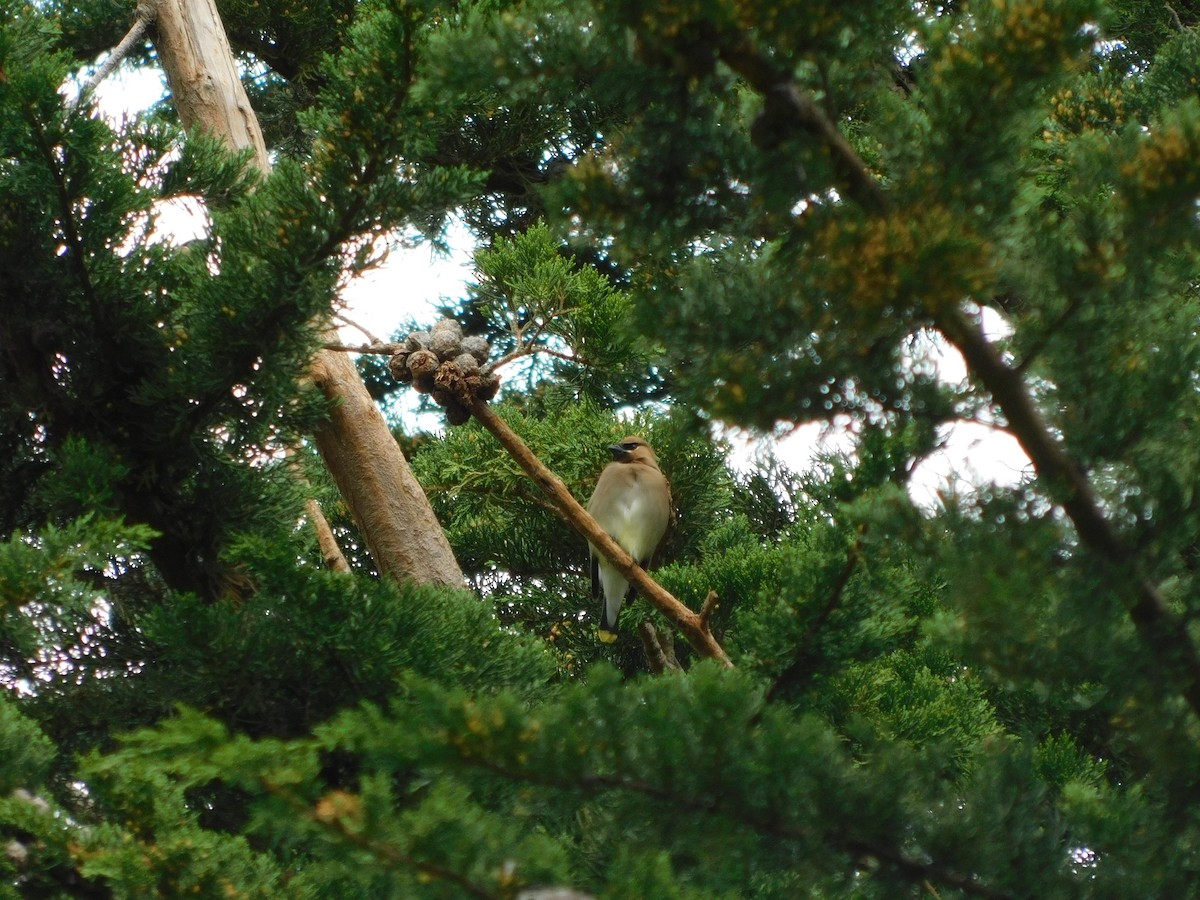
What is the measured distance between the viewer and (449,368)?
2.74 meters

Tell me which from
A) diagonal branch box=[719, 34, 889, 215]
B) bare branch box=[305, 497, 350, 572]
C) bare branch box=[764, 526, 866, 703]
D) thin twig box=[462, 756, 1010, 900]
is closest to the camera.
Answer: thin twig box=[462, 756, 1010, 900]

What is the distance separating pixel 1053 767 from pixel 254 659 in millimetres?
1536

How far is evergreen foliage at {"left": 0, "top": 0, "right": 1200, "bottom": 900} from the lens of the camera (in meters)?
1.52

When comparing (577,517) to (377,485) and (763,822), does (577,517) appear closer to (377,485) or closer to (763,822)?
(377,485)

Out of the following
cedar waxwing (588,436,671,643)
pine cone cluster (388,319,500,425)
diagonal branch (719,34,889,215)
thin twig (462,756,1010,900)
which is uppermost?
cedar waxwing (588,436,671,643)

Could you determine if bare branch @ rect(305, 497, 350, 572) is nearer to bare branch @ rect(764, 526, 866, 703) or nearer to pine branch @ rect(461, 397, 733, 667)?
pine branch @ rect(461, 397, 733, 667)

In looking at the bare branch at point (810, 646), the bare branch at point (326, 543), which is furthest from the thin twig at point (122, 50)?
the bare branch at point (810, 646)

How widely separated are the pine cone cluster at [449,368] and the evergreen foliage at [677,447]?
0.28m

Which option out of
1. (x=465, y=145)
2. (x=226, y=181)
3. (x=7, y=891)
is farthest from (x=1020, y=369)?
(x=465, y=145)

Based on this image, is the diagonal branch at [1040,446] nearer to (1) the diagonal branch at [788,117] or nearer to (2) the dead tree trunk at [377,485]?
(1) the diagonal branch at [788,117]

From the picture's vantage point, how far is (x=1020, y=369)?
162cm

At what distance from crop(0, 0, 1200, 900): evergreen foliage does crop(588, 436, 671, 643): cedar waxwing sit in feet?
6.08

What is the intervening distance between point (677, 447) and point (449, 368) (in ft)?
2.86

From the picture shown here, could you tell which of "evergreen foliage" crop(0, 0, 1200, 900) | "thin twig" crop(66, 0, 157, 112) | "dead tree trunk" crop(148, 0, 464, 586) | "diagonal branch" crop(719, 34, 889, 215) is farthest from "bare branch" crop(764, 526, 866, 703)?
"thin twig" crop(66, 0, 157, 112)
